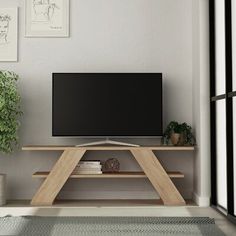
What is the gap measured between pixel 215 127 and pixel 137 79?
830mm

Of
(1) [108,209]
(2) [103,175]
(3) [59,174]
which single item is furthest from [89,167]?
(1) [108,209]

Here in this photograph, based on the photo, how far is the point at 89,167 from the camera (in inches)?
169

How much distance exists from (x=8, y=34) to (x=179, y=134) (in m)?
1.91

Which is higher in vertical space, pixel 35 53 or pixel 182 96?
pixel 35 53

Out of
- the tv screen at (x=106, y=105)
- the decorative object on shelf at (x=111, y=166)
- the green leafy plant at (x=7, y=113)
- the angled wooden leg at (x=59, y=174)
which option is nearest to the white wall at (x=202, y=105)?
the tv screen at (x=106, y=105)

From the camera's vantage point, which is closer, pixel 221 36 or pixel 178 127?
pixel 221 36

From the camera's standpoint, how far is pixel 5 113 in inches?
166

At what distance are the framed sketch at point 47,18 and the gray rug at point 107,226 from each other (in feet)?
6.58

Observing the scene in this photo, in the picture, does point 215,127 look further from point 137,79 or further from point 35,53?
point 35,53

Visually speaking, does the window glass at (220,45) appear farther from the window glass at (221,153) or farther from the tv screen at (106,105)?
the tv screen at (106,105)

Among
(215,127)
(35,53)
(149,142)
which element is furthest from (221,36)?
(35,53)

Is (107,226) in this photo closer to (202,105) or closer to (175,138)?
(175,138)

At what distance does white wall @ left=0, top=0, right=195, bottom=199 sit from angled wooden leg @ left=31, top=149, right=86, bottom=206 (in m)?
0.37

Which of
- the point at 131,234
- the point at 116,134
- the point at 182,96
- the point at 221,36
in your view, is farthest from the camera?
the point at 182,96
